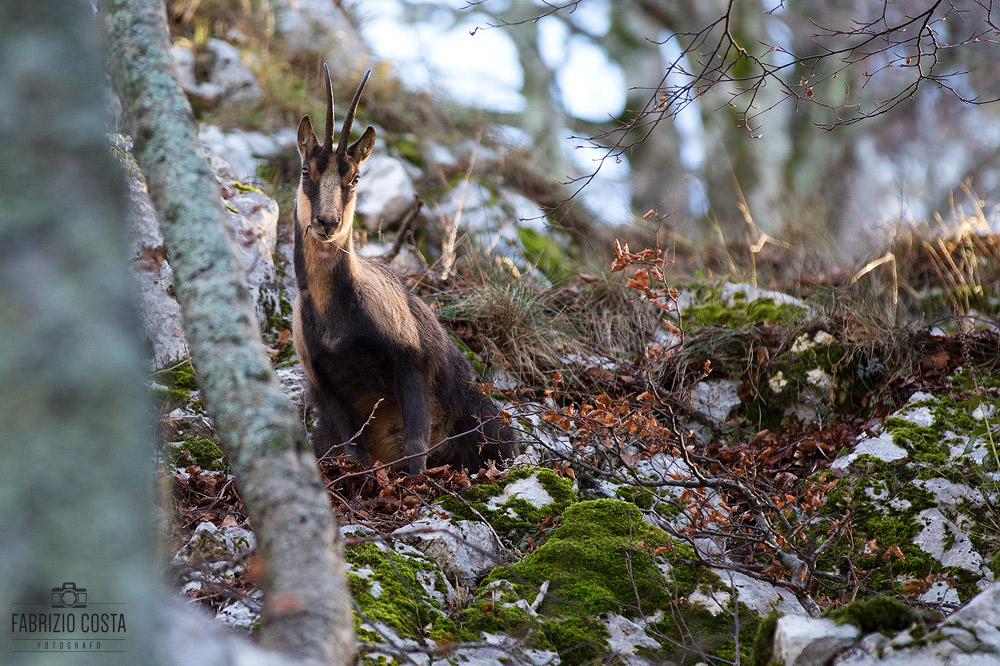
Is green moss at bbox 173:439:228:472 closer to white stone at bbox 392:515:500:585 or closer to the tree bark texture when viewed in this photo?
white stone at bbox 392:515:500:585

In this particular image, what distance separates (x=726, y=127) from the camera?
1677 centimetres

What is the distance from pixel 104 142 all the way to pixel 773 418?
5.54 metres

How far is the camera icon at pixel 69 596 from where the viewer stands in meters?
1.52

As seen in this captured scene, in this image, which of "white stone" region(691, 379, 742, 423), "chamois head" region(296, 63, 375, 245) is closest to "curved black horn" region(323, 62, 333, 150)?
"chamois head" region(296, 63, 375, 245)

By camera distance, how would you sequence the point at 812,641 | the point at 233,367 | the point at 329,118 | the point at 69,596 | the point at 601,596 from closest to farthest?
1. the point at 69,596
2. the point at 233,367
3. the point at 812,641
4. the point at 601,596
5. the point at 329,118

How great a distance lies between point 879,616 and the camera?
2.54 metres

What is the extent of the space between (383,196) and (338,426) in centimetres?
402

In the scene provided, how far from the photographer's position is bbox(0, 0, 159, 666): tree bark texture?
4.98ft

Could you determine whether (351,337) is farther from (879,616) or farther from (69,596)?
(69,596)

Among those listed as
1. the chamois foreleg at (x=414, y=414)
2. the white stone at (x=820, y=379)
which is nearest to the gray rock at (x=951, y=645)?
the chamois foreleg at (x=414, y=414)

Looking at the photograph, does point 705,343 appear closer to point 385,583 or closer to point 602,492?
point 602,492

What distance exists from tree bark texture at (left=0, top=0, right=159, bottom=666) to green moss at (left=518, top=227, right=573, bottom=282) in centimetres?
651

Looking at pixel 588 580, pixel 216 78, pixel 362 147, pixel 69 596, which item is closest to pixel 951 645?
pixel 588 580

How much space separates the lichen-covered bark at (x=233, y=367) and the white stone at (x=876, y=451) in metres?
4.08
